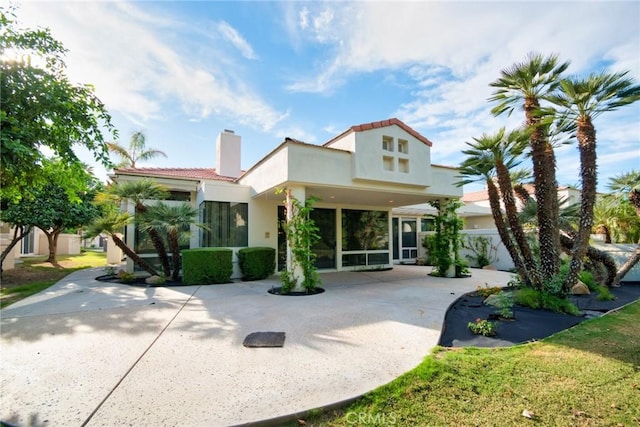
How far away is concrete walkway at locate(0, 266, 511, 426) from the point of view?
9.16ft

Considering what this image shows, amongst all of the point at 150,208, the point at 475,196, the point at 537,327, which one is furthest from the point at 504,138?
the point at 475,196

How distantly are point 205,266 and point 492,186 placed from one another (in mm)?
9537

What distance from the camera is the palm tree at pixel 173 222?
31.8 ft

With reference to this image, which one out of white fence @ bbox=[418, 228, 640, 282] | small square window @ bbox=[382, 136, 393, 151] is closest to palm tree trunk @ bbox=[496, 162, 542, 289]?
small square window @ bbox=[382, 136, 393, 151]

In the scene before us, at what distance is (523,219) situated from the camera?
376 inches

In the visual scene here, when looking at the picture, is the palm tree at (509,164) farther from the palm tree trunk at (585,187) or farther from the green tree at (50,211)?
the green tree at (50,211)

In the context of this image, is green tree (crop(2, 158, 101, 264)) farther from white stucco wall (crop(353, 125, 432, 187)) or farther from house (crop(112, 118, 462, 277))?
white stucco wall (crop(353, 125, 432, 187))

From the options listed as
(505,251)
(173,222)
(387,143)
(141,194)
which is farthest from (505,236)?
(141,194)

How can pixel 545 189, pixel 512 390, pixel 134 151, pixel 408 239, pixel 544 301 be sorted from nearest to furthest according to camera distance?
pixel 512 390 < pixel 544 301 < pixel 545 189 < pixel 408 239 < pixel 134 151

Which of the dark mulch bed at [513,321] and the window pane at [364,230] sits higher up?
the window pane at [364,230]

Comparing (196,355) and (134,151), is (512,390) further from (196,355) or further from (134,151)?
(134,151)

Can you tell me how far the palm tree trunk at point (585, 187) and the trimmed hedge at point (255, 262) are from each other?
9.13m

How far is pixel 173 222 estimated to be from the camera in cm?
973

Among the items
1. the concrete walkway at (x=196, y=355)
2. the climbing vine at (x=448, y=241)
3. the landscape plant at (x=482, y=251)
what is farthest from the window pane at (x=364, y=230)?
the concrete walkway at (x=196, y=355)
